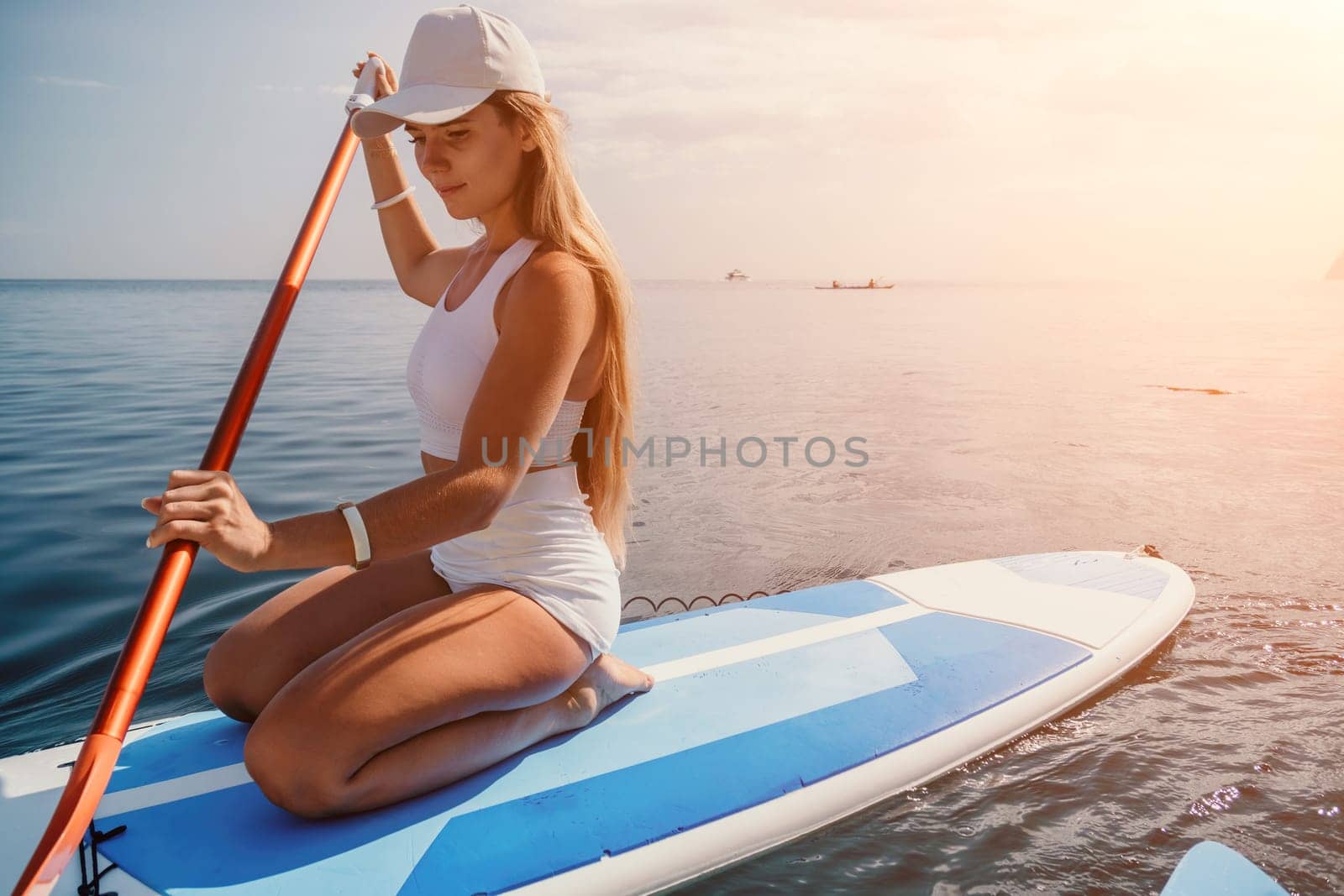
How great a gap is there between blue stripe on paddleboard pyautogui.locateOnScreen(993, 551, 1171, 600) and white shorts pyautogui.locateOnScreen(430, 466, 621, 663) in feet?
7.57

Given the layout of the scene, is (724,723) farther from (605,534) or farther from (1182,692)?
(1182,692)

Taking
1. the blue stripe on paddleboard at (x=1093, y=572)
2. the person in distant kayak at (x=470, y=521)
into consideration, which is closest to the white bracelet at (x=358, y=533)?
the person in distant kayak at (x=470, y=521)

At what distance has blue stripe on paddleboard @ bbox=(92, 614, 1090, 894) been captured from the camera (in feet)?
6.29

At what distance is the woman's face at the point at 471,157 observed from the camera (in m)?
2.01

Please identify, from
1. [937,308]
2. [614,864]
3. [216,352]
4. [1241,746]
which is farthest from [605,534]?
[937,308]

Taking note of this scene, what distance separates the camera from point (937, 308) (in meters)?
34.5

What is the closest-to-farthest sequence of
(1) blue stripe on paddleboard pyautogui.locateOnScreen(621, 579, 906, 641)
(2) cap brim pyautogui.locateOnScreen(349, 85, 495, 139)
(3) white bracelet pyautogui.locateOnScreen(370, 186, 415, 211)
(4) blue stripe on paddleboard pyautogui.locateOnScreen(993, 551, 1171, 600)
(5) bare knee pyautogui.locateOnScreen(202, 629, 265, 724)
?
(2) cap brim pyautogui.locateOnScreen(349, 85, 495, 139), (5) bare knee pyautogui.locateOnScreen(202, 629, 265, 724), (3) white bracelet pyautogui.locateOnScreen(370, 186, 415, 211), (1) blue stripe on paddleboard pyautogui.locateOnScreen(621, 579, 906, 641), (4) blue stripe on paddleboard pyautogui.locateOnScreen(993, 551, 1171, 600)

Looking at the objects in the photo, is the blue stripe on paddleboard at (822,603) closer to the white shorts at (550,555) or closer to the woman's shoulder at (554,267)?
the white shorts at (550,555)

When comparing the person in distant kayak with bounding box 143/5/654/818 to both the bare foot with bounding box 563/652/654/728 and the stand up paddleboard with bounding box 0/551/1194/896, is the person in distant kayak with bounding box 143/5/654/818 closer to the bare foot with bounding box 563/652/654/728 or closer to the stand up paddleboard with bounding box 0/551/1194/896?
the bare foot with bounding box 563/652/654/728

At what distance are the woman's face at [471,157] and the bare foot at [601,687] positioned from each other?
1200mm

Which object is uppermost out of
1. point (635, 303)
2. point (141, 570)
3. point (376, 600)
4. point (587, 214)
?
point (587, 214)

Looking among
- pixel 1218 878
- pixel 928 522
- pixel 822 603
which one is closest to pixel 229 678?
pixel 822 603

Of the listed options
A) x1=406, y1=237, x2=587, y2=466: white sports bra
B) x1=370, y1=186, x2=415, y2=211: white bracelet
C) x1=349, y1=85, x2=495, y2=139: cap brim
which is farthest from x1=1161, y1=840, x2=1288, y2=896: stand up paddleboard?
x1=370, y1=186, x2=415, y2=211: white bracelet

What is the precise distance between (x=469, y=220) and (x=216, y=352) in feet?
41.4
